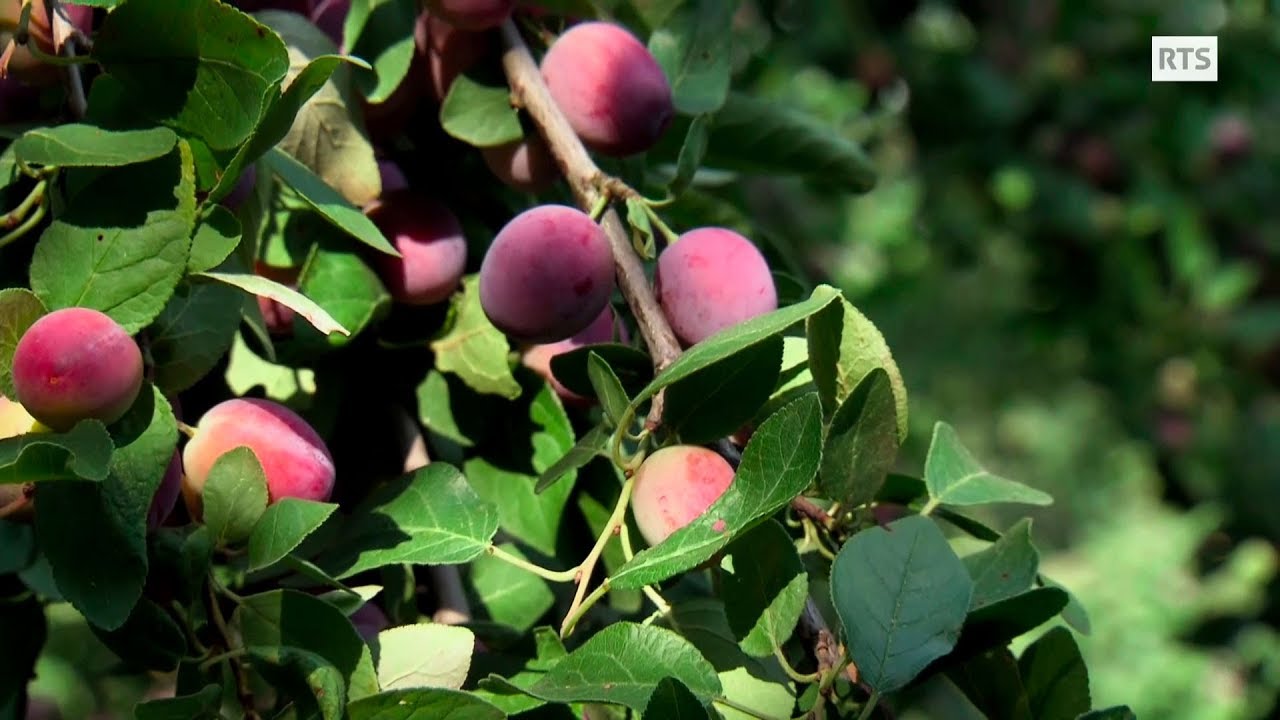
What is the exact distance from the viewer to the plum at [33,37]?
1.75 ft

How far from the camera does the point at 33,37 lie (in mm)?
542

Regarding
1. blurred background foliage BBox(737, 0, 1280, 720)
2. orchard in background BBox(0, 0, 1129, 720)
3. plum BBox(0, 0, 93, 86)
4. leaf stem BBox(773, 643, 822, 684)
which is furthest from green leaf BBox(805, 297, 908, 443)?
blurred background foliage BBox(737, 0, 1280, 720)

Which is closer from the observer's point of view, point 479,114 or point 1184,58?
point 479,114

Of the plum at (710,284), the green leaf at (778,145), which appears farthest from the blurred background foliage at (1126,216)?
the plum at (710,284)

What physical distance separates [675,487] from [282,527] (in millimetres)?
143

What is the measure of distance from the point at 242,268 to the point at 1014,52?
5.37 ft

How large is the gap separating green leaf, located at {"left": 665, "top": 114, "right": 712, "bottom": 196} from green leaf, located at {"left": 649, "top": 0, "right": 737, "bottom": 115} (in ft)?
0.24

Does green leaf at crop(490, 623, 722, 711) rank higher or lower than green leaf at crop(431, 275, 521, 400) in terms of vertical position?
lower

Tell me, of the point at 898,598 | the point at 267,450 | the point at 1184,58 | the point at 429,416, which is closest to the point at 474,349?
the point at 429,416

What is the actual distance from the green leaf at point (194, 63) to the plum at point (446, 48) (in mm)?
175

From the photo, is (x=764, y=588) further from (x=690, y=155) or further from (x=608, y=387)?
(x=690, y=155)

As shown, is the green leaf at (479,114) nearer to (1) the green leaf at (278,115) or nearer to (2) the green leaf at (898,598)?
(1) the green leaf at (278,115)

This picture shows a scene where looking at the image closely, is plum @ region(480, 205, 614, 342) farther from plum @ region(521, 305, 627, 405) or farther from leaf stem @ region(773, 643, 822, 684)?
leaf stem @ region(773, 643, 822, 684)

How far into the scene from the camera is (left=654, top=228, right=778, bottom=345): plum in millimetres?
563
